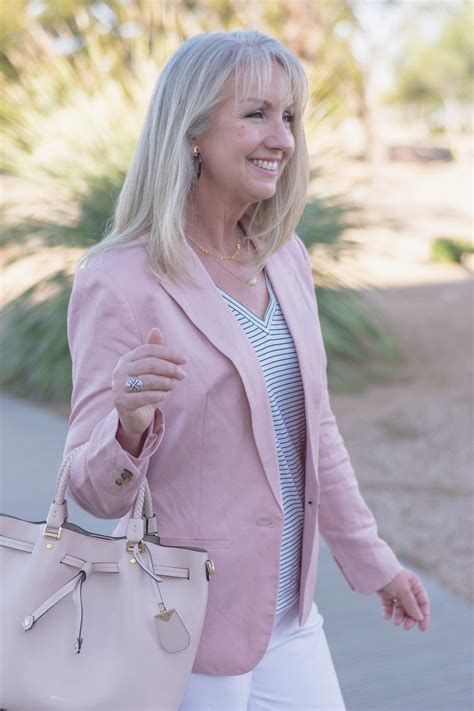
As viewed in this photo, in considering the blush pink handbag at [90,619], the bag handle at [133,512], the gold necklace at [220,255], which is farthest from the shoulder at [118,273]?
the blush pink handbag at [90,619]

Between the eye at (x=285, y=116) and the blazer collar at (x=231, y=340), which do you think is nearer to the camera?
the blazer collar at (x=231, y=340)

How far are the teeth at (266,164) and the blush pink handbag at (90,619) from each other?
0.86 m

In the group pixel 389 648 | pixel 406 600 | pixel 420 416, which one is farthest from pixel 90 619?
pixel 420 416

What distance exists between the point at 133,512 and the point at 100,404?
22 cm

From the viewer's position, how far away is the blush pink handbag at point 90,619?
1671 mm

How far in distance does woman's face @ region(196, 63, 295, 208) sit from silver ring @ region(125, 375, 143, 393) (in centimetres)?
67

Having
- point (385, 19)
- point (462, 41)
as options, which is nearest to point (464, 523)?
point (385, 19)

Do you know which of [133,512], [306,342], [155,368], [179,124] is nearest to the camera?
[155,368]

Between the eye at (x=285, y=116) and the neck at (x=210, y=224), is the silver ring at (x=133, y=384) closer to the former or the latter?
the neck at (x=210, y=224)

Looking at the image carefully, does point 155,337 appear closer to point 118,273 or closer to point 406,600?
point 118,273

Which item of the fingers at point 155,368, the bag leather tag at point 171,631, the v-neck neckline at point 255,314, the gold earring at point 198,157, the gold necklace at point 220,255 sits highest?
the gold earring at point 198,157

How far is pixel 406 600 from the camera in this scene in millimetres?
2447

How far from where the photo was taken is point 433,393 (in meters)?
8.87

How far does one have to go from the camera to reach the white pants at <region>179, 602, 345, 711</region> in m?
2.00
